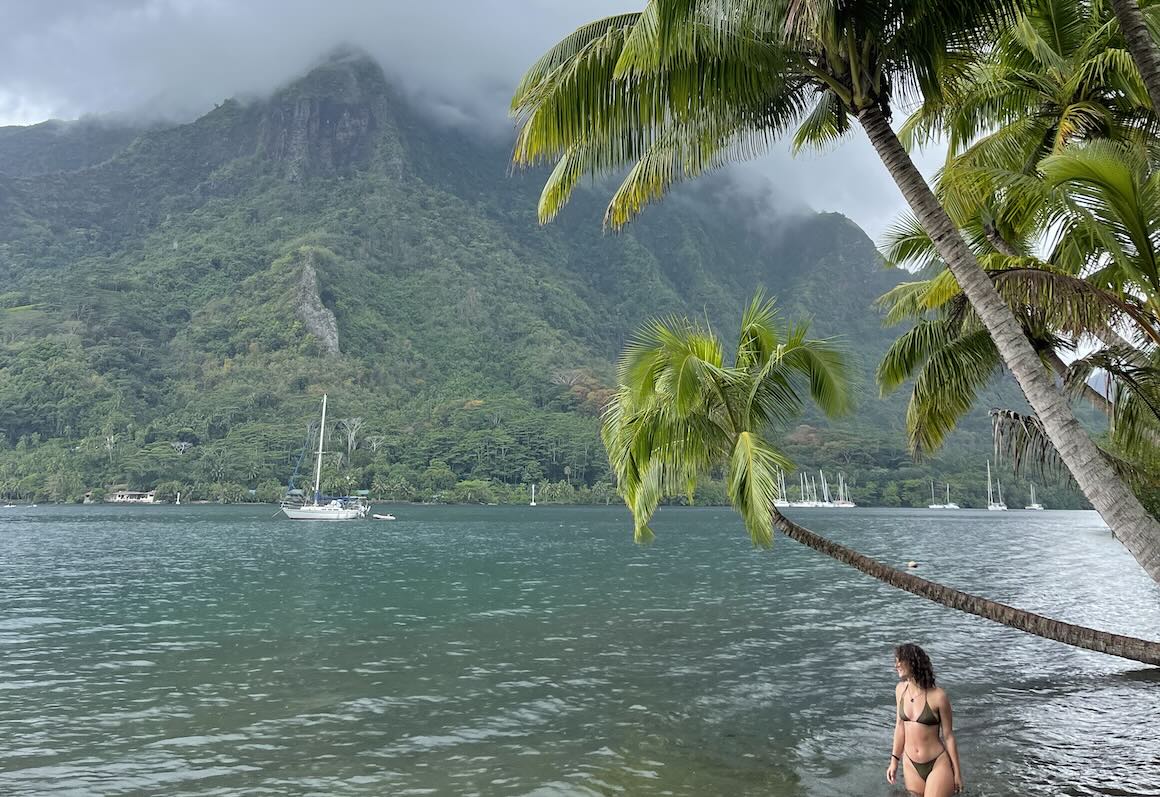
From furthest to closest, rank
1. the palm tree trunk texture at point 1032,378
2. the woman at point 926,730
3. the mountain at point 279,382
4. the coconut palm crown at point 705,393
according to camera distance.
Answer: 1. the mountain at point 279,382
2. the coconut palm crown at point 705,393
3. the woman at point 926,730
4. the palm tree trunk texture at point 1032,378

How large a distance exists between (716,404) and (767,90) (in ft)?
12.8

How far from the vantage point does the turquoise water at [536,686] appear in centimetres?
927

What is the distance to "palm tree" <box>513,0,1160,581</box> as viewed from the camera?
660 centimetres

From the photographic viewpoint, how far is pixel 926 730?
653 centimetres

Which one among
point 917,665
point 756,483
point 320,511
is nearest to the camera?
point 917,665

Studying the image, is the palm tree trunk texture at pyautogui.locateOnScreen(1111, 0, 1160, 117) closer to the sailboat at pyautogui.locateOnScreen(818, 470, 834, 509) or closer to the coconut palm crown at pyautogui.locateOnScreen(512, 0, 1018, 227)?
the coconut palm crown at pyautogui.locateOnScreen(512, 0, 1018, 227)

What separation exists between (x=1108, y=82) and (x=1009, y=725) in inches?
346

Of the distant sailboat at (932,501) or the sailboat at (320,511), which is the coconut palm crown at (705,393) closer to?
the sailboat at (320,511)

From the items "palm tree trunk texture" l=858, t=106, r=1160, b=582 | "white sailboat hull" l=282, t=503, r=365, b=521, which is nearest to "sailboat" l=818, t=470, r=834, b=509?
"white sailboat hull" l=282, t=503, r=365, b=521

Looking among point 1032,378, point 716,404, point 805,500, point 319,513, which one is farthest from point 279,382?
point 1032,378

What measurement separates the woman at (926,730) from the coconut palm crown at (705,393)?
303 centimetres

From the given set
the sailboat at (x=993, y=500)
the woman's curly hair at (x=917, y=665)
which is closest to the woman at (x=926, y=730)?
the woman's curly hair at (x=917, y=665)

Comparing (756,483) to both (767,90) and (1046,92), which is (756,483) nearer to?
(767,90)

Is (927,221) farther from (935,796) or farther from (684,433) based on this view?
(935,796)
